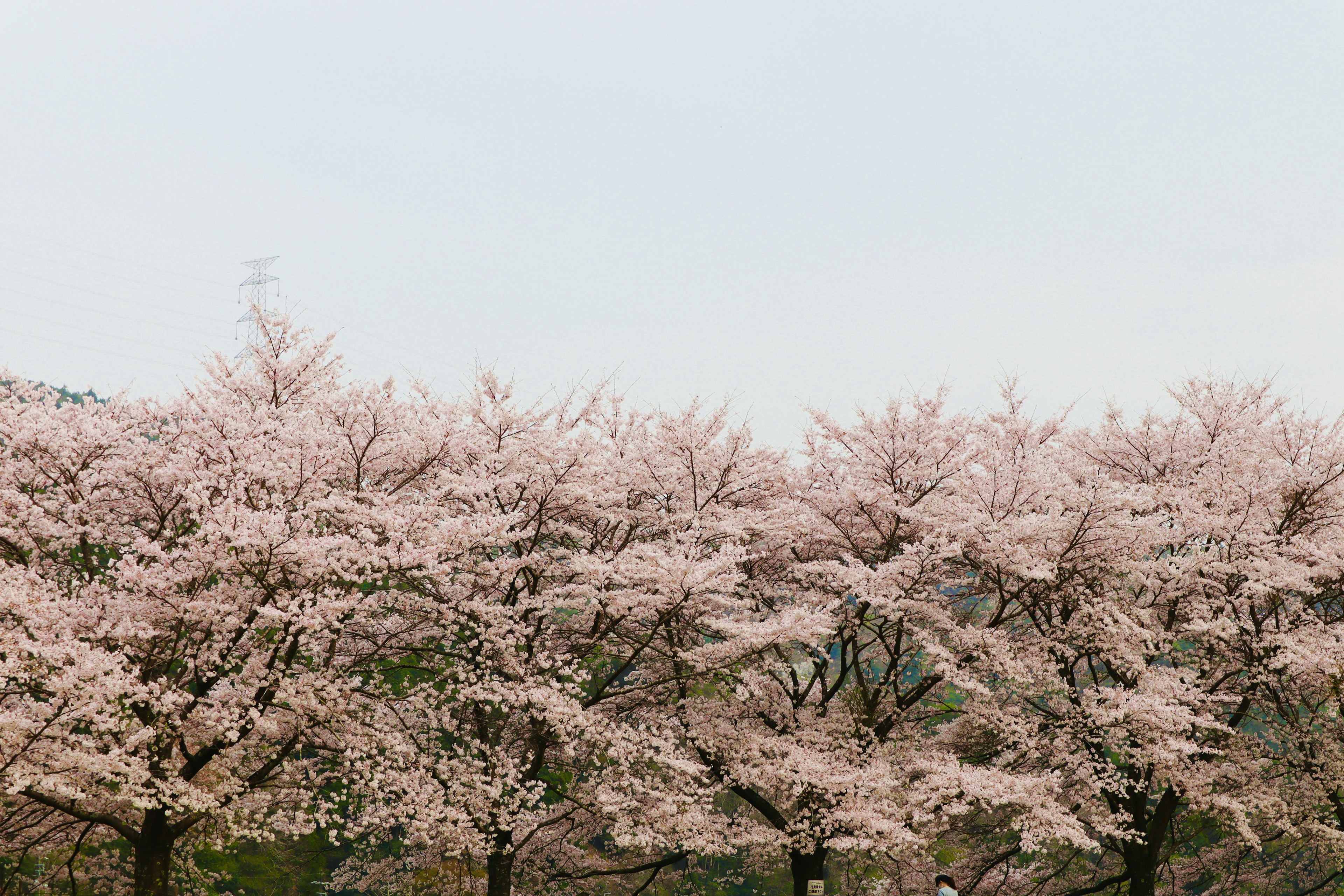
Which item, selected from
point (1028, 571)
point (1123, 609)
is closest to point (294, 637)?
point (1028, 571)

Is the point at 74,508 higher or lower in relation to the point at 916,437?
lower

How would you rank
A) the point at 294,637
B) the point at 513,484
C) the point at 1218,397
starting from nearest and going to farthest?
the point at 294,637
the point at 513,484
the point at 1218,397

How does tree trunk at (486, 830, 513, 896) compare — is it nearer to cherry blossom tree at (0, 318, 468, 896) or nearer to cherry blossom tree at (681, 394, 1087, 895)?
cherry blossom tree at (0, 318, 468, 896)

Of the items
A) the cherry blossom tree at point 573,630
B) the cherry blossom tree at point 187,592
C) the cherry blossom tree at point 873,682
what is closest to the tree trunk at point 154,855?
the cherry blossom tree at point 187,592

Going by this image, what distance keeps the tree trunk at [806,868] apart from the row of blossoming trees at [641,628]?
0.09 m

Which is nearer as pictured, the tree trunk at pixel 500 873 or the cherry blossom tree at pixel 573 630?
the cherry blossom tree at pixel 573 630

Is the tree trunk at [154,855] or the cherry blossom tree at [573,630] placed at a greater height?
the cherry blossom tree at [573,630]

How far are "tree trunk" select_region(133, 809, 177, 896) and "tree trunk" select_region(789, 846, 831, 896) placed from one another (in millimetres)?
A: 9663

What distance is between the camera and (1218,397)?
18.5 metres

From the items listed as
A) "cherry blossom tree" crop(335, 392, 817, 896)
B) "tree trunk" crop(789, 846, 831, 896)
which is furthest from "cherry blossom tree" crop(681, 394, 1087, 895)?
"cherry blossom tree" crop(335, 392, 817, 896)

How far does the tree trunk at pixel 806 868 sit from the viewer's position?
16.4 m

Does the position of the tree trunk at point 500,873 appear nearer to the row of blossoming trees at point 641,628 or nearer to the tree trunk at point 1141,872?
the row of blossoming trees at point 641,628

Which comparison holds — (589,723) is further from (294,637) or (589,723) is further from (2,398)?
(2,398)

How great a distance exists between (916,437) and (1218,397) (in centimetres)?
657
